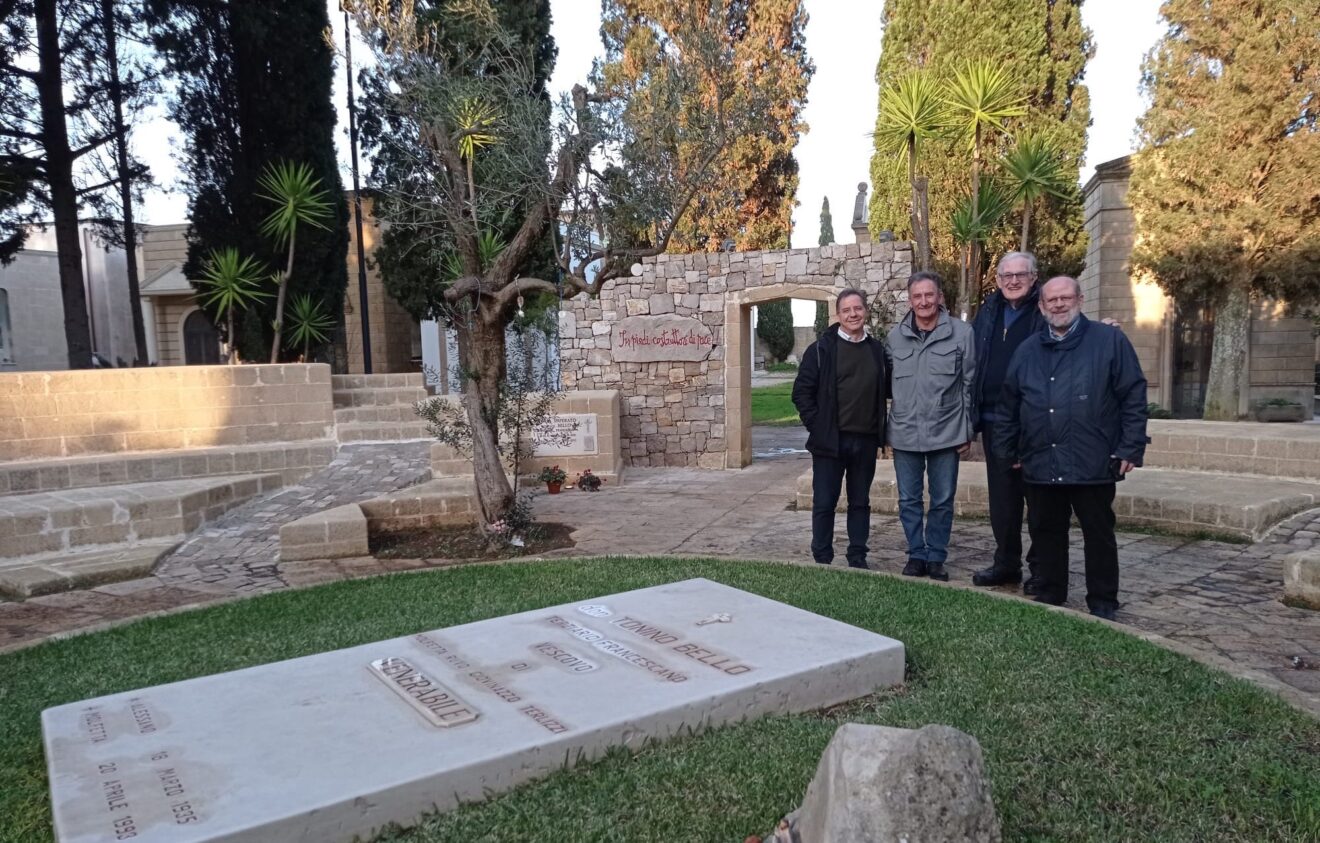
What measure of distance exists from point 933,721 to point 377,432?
7.82m

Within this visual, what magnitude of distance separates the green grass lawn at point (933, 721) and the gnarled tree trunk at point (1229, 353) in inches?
427

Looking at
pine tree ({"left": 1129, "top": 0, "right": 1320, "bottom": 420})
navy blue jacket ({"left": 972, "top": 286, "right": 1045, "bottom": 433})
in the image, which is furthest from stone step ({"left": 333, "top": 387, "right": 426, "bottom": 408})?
pine tree ({"left": 1129, "top": 0, "right": 1320, "bottom": 420})

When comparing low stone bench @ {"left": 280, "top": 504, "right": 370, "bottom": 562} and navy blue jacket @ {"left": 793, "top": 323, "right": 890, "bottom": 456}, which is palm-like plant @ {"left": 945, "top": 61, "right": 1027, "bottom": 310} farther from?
low stone bench @ {"left": 280, "top": 504, "right": 370, "bottom": 562}

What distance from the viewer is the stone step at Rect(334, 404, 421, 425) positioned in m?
9.32

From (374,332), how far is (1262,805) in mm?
21478

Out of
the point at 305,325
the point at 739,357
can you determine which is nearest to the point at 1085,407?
the point at 739,357

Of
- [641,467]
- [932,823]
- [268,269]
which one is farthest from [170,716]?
[268,269]

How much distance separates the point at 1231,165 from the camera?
1151 centimetres

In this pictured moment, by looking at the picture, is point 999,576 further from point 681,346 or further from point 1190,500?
point 681,346

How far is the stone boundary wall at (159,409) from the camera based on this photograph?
7652 mm

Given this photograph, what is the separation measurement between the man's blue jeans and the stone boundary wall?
6.81 m

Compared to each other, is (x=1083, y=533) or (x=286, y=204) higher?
(x=286, y=204)

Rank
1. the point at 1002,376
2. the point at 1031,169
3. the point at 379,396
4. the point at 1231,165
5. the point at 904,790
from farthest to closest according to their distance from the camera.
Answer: the point at 1231,165
the point at 379,396
the point at 1031,169
the point at 1002,376
the point at 904,790

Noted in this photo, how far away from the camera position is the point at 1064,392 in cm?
369
